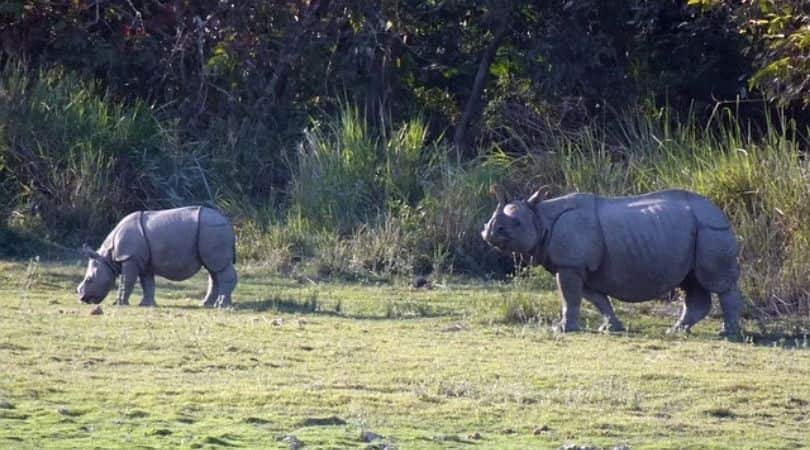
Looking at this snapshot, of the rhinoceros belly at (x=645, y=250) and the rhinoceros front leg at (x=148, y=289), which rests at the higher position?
the rhinoceros belly at (x=645, y=250)

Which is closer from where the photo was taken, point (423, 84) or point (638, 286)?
point (638, 286)

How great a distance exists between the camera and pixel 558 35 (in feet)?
69.7

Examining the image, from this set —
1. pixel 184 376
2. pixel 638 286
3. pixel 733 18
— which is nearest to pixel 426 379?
pixel 184 376

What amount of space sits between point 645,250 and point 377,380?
13.1 ft

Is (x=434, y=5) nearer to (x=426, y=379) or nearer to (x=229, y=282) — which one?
(x=229, y=282)

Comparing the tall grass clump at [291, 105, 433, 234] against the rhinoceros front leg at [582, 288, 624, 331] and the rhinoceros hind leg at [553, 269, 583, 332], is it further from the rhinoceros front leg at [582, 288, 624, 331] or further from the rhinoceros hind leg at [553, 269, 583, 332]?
the rhinoceros hind leg at [553, 269, 583, 332]

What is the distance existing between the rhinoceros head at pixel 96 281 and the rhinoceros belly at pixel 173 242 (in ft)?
1.31

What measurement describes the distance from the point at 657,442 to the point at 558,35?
1304cm

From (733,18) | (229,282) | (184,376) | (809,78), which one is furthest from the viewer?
(733,18)

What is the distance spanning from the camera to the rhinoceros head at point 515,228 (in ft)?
44.4

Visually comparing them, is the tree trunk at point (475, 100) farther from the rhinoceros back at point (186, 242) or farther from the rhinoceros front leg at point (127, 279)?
the rhinoceros front leg at point (127, 279)

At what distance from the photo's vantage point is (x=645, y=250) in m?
13.5

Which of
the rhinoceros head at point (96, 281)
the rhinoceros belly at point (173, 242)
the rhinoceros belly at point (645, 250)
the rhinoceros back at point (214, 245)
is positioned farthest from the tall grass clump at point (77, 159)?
the rhinoceros belly at point (645, 250)

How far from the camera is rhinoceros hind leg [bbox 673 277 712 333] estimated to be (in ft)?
45.0
